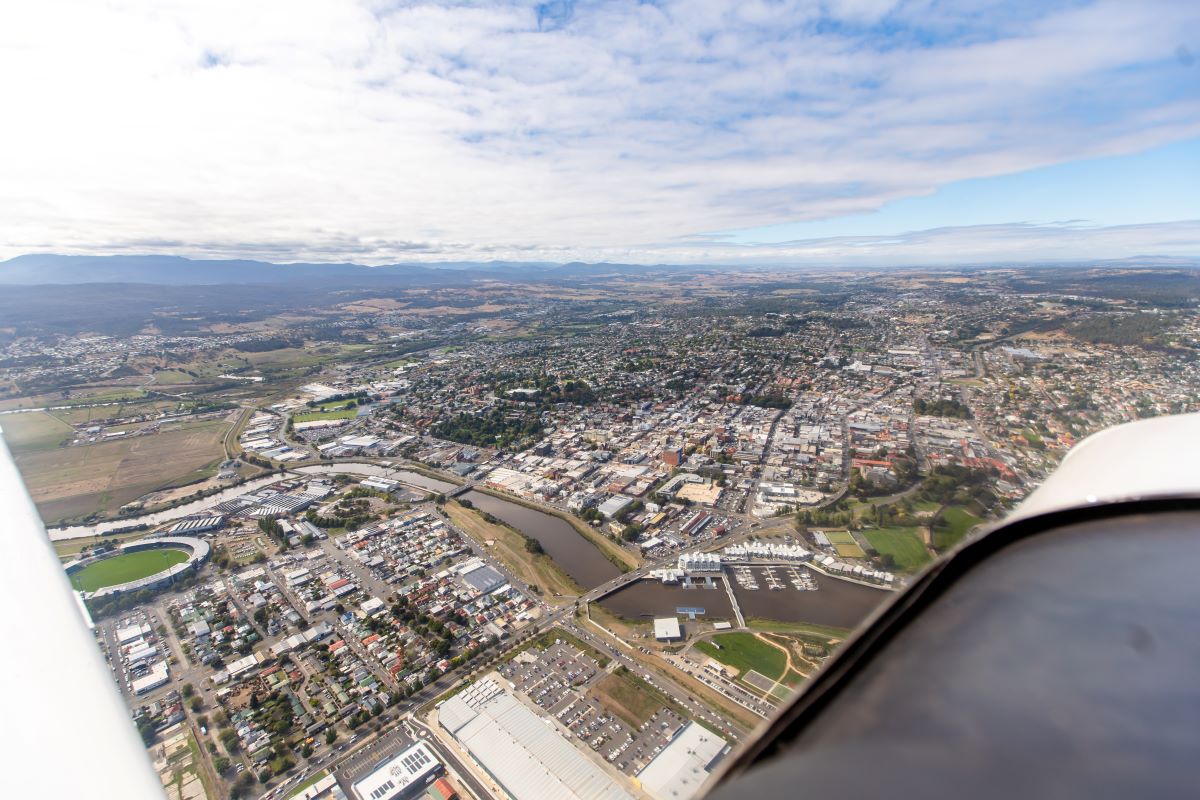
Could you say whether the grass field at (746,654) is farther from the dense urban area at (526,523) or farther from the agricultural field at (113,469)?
the agricultural field at (113,469)

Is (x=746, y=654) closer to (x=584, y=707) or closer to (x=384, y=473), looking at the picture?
(x=584, y=707)

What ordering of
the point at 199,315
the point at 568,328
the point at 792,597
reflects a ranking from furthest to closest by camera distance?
the point at 199,315
the point at 568,328
the point at 792,597

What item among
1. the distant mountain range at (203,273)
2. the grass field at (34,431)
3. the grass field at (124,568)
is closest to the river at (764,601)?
the grass field at (124,568)

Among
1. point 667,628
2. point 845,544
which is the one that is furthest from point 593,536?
point 845,544

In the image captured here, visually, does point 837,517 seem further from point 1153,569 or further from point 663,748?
point 1153,569

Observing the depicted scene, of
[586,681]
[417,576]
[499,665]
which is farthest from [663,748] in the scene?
[417,576]
